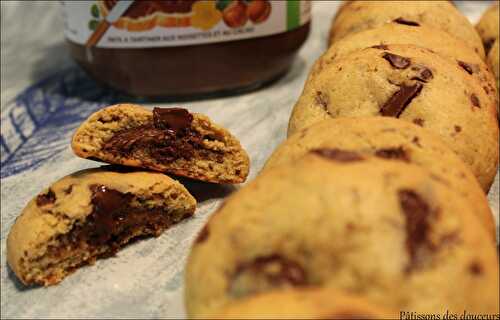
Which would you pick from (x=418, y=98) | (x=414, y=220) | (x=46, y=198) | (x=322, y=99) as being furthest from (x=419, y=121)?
(x=46, y=198)

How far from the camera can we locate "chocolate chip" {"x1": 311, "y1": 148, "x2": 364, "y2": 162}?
0.60 metres

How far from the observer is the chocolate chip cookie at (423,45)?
3.10 feet

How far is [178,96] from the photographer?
57.1 inches

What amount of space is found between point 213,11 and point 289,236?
87cm

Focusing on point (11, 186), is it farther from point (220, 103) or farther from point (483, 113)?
point (483, 113)

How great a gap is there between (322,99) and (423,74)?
0.49 feet

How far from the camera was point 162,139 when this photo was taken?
917mm

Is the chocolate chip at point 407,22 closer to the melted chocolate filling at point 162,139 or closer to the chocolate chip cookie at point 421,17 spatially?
the chocolate chip cookie at point 421,17

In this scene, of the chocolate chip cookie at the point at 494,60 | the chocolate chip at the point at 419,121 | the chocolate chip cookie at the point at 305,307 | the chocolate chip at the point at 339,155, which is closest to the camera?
the chocolate chip cookie at the point at 305,307

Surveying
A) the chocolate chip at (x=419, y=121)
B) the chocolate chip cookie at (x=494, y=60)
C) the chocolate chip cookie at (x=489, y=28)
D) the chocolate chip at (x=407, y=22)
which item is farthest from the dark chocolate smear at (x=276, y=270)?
the chocolate chip cookie at (x=489, y=28)

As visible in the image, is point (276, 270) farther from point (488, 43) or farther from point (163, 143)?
point (488, 43)

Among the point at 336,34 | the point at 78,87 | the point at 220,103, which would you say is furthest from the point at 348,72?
the point at 78,87

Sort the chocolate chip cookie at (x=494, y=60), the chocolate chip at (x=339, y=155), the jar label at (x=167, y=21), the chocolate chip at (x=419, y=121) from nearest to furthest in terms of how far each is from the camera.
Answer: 1. the chocolate chip at (x=339, y=155)
2. the chocolate chip at (x=419, y=121)
3. the chocolate chip cookie at (x=494, y=60)
4. the jar label at (x=167, y=21)

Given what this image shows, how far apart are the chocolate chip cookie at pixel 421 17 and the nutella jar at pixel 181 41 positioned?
0.22 m
